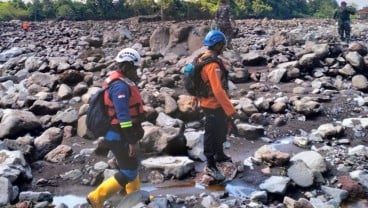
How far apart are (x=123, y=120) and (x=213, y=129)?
187 cm

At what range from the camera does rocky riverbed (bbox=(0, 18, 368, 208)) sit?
218 inches

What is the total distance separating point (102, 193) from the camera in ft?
15.3

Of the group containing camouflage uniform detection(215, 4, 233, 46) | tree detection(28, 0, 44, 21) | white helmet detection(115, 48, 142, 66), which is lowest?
white helmet detection(115, 48, 142, 66)

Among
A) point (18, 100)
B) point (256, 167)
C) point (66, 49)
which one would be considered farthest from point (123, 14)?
point (256, 167)

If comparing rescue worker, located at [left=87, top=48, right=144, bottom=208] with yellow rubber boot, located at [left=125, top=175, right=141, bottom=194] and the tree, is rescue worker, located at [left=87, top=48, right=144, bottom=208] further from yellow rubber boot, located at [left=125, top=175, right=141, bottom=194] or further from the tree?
the tree

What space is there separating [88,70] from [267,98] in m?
5.95

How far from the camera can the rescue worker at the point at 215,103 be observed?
544 cm

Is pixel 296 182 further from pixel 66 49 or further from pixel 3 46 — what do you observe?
pixel 3 46

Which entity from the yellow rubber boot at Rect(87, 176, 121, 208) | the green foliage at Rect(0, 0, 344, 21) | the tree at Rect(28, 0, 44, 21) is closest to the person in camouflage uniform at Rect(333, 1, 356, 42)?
the yellow rubber boot at Rect(87, 176, 121, 208)

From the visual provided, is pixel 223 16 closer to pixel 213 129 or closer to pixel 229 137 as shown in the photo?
pixel 229 137

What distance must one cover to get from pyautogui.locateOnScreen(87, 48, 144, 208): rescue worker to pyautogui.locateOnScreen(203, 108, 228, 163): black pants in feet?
4.62

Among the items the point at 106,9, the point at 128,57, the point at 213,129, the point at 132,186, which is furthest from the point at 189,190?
the point at 106,9

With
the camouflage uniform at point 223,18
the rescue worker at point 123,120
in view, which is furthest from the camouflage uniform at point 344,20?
the rescue worker at point 123,120

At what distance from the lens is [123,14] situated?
1847 inches
